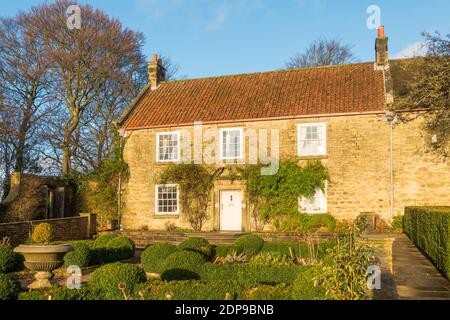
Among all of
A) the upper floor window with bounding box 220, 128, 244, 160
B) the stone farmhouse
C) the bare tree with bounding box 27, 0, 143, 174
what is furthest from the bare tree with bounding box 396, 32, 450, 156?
the bare tree with bounding box 27, 0, 143, 174

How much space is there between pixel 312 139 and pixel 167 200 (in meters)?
8.00

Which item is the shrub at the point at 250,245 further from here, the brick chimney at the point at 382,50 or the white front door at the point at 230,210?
the brick chimney at the point at 382,50

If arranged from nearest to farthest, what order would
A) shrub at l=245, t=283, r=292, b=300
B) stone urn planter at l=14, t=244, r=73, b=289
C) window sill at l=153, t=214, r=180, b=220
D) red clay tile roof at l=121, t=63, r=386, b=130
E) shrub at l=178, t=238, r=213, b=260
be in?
shrub at l=245, t=283, r=292, b=300 → stone urn planter at l=14, t=244, r=73, b=289 → shrub at l=178, t=238, r=213, b=260 → red clay tile roof at l=121, t=63, r=386, b=130 → window sill at l=153, t=214, r=180, b=220

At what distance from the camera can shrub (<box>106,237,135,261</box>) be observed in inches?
589

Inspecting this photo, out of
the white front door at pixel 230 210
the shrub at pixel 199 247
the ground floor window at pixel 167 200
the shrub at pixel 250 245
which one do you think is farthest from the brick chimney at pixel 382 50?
the shrub at pixel 199 247

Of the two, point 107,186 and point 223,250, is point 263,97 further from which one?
point 223,250

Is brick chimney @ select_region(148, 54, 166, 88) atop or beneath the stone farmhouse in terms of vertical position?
atop

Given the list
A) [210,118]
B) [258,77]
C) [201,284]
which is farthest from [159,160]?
[201,284]

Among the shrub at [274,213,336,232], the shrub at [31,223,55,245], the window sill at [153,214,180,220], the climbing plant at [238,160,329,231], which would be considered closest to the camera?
the shrub at [31,223,55,245]

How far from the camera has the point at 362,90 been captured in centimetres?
2209

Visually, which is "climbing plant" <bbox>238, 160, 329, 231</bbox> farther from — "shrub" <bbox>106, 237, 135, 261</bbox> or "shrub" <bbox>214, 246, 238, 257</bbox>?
"shrub" <bbox>106, 237, 135, 261</bbox>

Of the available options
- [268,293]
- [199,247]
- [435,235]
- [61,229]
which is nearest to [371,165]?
[435,235]

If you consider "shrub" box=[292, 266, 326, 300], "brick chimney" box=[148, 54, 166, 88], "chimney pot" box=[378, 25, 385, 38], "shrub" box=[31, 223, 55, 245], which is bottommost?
"shrub" box=[292, 266, 326, 300]

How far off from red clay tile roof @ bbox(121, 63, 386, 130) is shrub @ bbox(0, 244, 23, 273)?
11.8m
